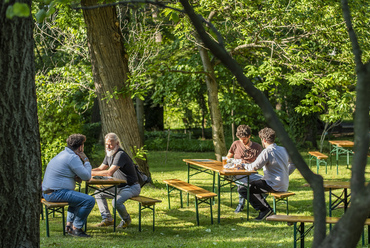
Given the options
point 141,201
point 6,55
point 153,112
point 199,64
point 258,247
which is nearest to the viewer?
point 6,55

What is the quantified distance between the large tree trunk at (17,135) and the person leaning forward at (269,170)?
4744mm

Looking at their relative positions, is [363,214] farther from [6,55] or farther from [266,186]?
[266,186]

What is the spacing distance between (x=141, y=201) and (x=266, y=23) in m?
6.91

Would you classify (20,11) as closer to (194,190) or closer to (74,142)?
(74,142)

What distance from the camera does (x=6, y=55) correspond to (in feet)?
12.9

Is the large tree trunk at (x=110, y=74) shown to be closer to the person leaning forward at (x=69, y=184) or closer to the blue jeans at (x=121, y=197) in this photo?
the blue jeans at (x=121, y=197)

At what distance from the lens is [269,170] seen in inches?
322

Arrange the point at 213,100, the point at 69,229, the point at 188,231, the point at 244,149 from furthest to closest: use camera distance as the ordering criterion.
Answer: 1. the point at 213,100
2. the point at 244,149
3. the point at 188,231
4. the point at 69,229

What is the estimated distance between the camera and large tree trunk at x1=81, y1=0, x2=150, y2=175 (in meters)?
11.2

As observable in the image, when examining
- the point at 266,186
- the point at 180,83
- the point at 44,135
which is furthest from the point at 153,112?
the point at 266,186

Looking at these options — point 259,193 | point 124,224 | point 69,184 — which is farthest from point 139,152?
point 69,184

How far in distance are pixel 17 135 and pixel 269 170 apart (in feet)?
16.6

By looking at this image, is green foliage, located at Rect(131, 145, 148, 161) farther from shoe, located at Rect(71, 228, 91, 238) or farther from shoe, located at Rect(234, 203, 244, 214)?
shoe, located at Rect(71, 228, 91, 238)

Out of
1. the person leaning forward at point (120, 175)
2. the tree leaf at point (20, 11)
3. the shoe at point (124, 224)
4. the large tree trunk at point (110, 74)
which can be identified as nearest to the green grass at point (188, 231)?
the shoe at point (124, 224)
